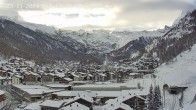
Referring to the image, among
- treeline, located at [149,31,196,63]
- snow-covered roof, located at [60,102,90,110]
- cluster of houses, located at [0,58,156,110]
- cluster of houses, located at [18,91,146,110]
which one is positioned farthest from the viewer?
treeline, located at [149,31,196,63]

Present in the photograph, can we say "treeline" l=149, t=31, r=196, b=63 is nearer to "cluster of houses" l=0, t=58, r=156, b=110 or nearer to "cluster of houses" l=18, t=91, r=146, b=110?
"cluster of houses" l=0, t=58, r=156, b=110

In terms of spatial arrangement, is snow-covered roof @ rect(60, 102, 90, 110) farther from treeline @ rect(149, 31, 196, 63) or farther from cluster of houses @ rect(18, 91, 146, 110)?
treeline @ rect(149, 31, 196, 63)

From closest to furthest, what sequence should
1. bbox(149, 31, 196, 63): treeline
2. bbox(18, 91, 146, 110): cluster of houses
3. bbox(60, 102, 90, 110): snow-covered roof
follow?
bbox(60, 102, 90, 110): snow-covered roof → bbox(18, 91, 146, 110): cluster of houses → bbox(149, 31, 196, 63): treeline

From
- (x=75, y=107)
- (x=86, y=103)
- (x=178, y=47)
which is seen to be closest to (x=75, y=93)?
(x=86, y=103)

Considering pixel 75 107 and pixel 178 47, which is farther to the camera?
pixel 178 47

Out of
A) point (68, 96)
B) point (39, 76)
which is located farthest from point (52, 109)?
point (39, 76)

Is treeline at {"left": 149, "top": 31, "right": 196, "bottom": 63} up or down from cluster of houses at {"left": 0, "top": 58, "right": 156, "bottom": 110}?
up

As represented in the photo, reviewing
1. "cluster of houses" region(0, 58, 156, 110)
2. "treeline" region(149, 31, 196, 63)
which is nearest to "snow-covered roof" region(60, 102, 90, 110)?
"cluster of houses" region(0, 58, 156, 110)

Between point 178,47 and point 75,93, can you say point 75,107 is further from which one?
point 178,47

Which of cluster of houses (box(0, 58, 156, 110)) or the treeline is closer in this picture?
cluster of houses (box(0, 58, 156, 110))

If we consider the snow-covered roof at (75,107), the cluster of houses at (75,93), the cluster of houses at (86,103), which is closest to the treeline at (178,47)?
the cluster of houses at (75,93)

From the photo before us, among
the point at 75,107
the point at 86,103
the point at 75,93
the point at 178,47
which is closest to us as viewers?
the point at 75,107

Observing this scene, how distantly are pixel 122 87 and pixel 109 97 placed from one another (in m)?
12.2

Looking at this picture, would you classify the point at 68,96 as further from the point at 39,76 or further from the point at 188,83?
the point at 39,76
